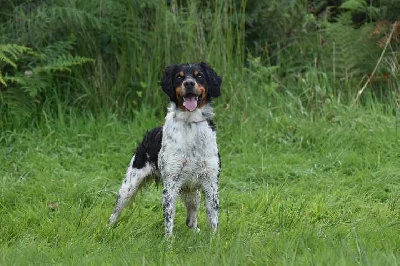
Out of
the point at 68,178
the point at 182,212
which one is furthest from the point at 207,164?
the point at 68,178

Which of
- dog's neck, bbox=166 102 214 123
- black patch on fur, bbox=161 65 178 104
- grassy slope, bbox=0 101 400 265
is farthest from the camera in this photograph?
black patch on fur, bbox=161 65 178 104

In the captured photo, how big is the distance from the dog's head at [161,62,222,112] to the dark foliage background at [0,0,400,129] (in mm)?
2731

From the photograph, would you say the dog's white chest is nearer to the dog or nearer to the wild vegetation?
the dog

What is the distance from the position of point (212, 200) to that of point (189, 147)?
1.40ft

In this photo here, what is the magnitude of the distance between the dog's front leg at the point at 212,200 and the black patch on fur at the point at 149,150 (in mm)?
516

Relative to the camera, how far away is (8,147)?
7852 millimetres

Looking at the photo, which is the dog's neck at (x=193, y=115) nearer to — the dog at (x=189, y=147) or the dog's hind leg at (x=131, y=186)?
the dog at (x=189, y=147)

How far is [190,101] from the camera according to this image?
552cm

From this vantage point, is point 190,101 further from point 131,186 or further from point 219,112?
point 219,112

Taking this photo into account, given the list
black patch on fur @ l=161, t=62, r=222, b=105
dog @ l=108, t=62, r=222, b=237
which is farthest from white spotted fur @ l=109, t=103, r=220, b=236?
black patch on fur @ l=161, t=62, r=222, b=105

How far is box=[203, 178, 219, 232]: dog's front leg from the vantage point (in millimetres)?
5477

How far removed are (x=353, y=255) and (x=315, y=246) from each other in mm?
464

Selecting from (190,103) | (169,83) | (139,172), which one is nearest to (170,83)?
(169,83)

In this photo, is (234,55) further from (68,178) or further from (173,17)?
(68,178)
